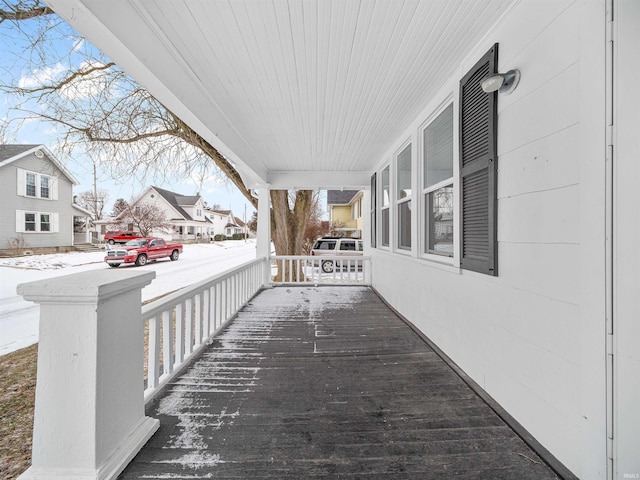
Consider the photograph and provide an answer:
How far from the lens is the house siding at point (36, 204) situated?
3582 millimetres

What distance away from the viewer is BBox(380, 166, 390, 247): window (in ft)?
15.5

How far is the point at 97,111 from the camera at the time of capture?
469 cm

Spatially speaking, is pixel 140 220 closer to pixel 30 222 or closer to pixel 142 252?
pixel 142 252

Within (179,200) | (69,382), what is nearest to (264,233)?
(69,382)

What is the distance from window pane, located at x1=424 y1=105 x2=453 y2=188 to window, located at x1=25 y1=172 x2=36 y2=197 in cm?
661

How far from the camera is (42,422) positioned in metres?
1.13

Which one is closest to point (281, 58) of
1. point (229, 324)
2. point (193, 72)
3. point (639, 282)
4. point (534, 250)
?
point (193, 72)

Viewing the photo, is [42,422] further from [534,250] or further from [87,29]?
[534,250]

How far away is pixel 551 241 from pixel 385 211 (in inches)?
141

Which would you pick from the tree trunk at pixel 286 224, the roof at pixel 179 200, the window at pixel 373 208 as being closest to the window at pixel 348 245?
the tree trunk at pixel 286 224

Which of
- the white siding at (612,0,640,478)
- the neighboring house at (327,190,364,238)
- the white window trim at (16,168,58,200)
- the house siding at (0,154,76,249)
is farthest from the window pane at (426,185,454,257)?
the neighboring house at (327,190,364,238)

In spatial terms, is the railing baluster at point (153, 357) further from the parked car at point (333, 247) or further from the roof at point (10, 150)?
the parked car at point (333, 247)

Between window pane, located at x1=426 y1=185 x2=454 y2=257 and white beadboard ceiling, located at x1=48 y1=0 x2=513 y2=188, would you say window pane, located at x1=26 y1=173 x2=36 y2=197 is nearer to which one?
white beadboard ceiling, located at x1=48 y1=0 x2=513 y2=188

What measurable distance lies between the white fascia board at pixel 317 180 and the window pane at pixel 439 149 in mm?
2859
